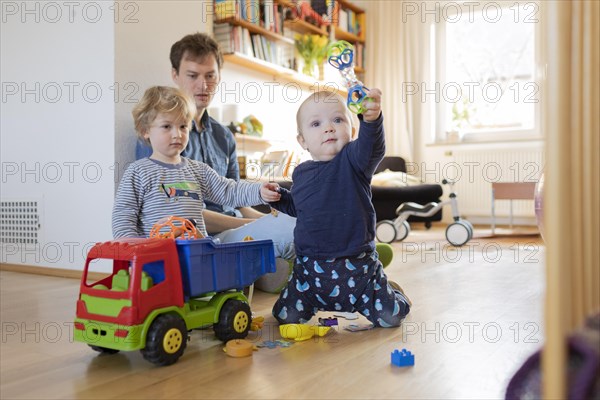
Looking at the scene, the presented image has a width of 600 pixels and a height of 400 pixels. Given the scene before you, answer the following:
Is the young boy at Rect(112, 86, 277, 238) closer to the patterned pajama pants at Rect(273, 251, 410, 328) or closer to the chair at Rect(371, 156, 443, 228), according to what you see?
the patterned pajama pants at Rect(273, 251, 410, 328)

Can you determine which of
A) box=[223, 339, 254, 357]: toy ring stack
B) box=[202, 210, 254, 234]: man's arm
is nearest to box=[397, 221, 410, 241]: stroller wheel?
box=[202, 210, 254, 234]: man's arm

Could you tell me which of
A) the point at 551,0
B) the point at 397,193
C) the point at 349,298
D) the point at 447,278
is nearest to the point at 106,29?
the point at 349,298

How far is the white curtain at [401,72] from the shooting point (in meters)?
6.14

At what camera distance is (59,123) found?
8.62ft

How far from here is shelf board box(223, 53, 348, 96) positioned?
167 inches

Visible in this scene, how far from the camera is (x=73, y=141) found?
8.41 ft

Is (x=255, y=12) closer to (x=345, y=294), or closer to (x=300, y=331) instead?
(x=345, y=294)

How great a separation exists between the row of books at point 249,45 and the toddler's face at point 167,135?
224 centimetres

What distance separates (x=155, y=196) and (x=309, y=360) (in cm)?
74

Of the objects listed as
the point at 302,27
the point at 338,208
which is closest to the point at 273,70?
the point at 302,27

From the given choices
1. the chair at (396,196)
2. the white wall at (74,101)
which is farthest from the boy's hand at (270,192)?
the chair at (396,196)

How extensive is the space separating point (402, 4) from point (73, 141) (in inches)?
180

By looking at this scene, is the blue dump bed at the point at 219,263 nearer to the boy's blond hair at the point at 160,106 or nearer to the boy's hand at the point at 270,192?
the boy's hand at the point at 270,192

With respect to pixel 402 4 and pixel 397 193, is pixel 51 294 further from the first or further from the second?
pixel 402 4
